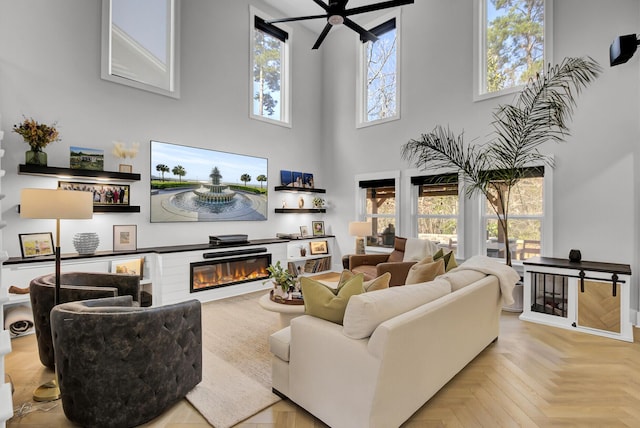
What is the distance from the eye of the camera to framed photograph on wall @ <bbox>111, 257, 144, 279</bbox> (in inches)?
162

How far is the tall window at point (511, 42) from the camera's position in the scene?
454cm

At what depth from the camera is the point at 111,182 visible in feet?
14.2

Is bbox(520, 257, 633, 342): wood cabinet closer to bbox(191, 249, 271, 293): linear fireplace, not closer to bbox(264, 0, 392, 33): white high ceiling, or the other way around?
bbox(191, 249, 271, 293): linear fireplace

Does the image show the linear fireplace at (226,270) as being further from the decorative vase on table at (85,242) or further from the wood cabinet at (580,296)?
the wood cabinet at (580,296)

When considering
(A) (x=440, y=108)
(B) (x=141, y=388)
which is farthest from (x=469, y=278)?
(A) (x=440, y=108)

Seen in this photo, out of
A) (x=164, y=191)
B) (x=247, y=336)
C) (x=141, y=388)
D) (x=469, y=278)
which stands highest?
(x=164, y=191)

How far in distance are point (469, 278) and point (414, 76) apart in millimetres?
4176

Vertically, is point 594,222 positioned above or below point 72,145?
below

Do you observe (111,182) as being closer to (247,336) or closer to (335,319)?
(247,336)

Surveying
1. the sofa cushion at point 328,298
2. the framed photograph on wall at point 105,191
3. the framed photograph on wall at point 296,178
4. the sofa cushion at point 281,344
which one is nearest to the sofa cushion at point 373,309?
the sofa cushion at point 328,298

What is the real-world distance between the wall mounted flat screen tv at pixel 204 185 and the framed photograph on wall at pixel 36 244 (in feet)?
3.87

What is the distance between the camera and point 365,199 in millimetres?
6547

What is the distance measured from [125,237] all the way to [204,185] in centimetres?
139

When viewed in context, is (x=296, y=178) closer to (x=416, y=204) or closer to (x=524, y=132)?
(x=416, y=204)
